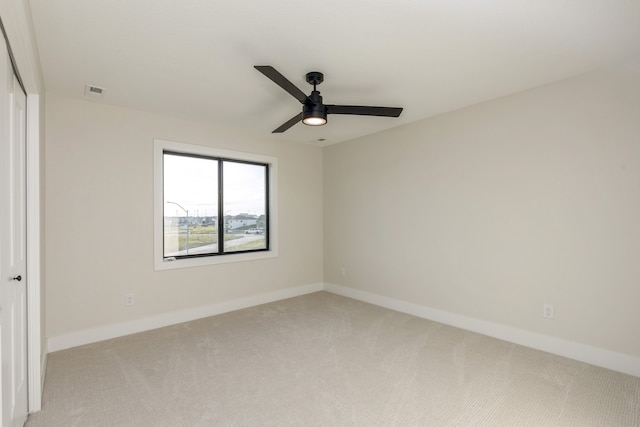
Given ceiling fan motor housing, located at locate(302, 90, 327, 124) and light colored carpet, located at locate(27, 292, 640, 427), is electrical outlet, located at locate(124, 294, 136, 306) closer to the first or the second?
light colored carpet, located at locate(27, 292, 640, 427)

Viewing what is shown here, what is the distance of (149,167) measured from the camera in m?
3.69

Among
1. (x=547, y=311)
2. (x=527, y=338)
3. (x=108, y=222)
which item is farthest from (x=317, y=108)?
(x=527, y=338)

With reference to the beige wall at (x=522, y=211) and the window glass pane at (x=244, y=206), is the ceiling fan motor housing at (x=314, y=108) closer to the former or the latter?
the beige wall at (x=522, y=211)

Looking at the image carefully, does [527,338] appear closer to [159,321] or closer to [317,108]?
[317,108]

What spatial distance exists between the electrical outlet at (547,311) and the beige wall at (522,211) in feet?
0.13

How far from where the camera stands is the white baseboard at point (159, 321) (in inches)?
124

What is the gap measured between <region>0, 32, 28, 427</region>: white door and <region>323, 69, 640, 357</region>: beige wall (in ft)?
12.1

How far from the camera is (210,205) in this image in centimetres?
432

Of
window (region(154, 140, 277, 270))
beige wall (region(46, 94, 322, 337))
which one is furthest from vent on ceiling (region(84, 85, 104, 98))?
window (region(154, 140, 277, 270))

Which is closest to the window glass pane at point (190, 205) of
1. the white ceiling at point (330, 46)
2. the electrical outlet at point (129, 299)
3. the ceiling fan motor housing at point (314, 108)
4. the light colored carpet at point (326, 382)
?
the electrical outlet at point (129, 299)

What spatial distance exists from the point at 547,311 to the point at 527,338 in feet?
1.09

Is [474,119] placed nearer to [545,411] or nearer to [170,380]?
[545,411]

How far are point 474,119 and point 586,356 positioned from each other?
8.04 ft

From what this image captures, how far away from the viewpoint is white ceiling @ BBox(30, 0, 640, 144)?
1930 millimetres
